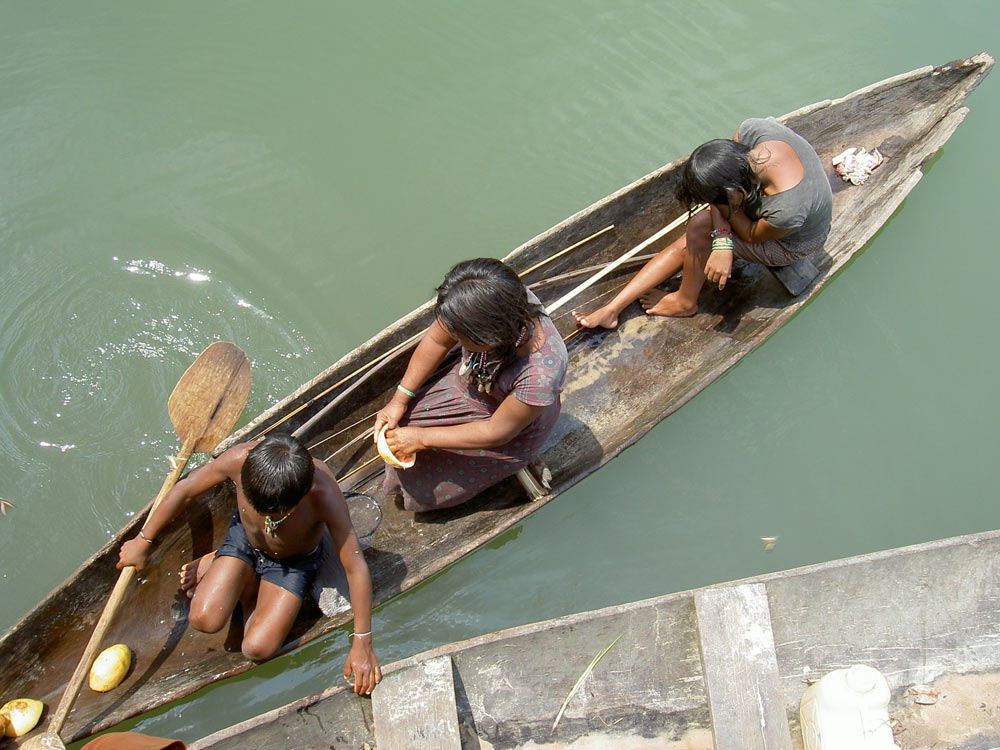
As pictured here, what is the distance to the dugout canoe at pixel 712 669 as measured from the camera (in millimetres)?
2566

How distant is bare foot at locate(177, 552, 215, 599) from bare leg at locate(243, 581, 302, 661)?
0.28 metres

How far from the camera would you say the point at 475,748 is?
276 centimetres

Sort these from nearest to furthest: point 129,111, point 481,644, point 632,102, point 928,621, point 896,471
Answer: point 481,644 < point 928,621 < point 896,471 < point 129,111 < point 632,102

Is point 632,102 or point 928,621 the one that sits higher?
point 632,102

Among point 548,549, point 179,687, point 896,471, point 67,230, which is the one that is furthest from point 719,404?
point 67,230

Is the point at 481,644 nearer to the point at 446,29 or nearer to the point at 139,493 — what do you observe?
the point at 139,493

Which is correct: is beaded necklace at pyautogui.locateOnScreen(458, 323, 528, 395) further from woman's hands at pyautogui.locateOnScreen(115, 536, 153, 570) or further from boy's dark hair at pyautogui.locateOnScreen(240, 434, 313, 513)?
woman's hands at pyautogui.locateOnScreen(115, 536, 153, 570)

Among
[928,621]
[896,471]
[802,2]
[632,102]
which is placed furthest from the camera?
[802,2]

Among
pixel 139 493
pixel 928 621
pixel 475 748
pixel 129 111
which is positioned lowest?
pixel 928 621

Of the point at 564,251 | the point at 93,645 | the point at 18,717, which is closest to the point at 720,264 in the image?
the point at 564,251

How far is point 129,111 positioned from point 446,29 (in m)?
2.16

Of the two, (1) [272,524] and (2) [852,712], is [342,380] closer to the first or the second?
(1) [272,524]

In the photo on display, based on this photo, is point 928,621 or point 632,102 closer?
point 928,621

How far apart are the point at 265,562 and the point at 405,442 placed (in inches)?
28.6
